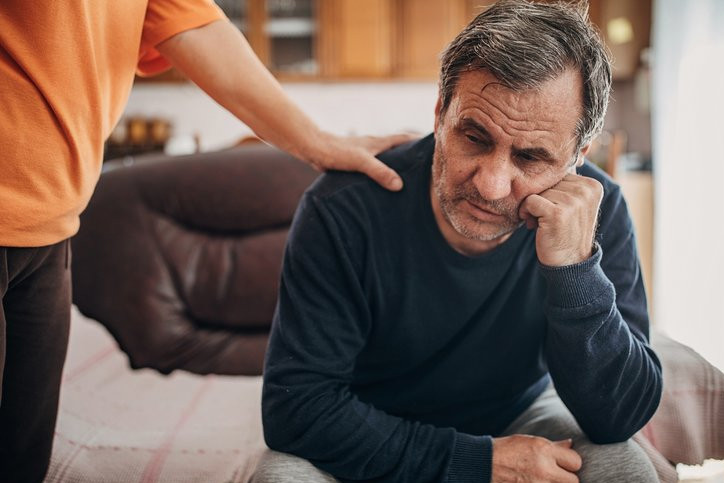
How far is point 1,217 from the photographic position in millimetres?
830

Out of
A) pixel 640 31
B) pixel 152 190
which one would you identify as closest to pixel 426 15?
pixel 640 31

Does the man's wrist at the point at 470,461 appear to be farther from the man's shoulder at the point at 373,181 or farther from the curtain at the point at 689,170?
the curtain at the point at 689,170

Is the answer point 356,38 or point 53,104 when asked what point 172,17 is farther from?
point 356,38

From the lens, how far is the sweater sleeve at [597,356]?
38.9 inches

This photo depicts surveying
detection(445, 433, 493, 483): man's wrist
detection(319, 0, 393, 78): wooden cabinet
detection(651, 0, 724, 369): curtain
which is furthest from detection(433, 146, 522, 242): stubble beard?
detection(319, 0, 393, 78): wooden cabinet

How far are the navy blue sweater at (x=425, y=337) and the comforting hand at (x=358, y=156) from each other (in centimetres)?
2

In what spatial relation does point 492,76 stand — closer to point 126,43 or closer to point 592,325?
point 592,325

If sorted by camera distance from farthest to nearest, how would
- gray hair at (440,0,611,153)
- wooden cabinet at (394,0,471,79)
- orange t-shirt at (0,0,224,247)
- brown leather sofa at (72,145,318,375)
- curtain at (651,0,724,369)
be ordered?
1. wooden cabinet at (394,0,471,79)
2. curtain at (651,0,724,369)
3. brown leather sofa at (72,145,318,375)
4. gray hair at (440,0,611,153)
5. orange t-shirt at (0,0,224,247)

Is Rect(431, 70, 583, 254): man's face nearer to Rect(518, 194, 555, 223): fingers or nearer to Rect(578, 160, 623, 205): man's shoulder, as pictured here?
Rect(518, 194, 555, 223): fingers

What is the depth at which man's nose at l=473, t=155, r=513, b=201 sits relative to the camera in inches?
39.1

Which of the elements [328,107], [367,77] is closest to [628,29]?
[367,77]

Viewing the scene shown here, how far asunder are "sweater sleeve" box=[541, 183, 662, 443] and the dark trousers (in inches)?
30.8

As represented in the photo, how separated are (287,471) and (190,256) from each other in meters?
1.02

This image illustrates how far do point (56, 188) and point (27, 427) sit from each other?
17.4 inches
